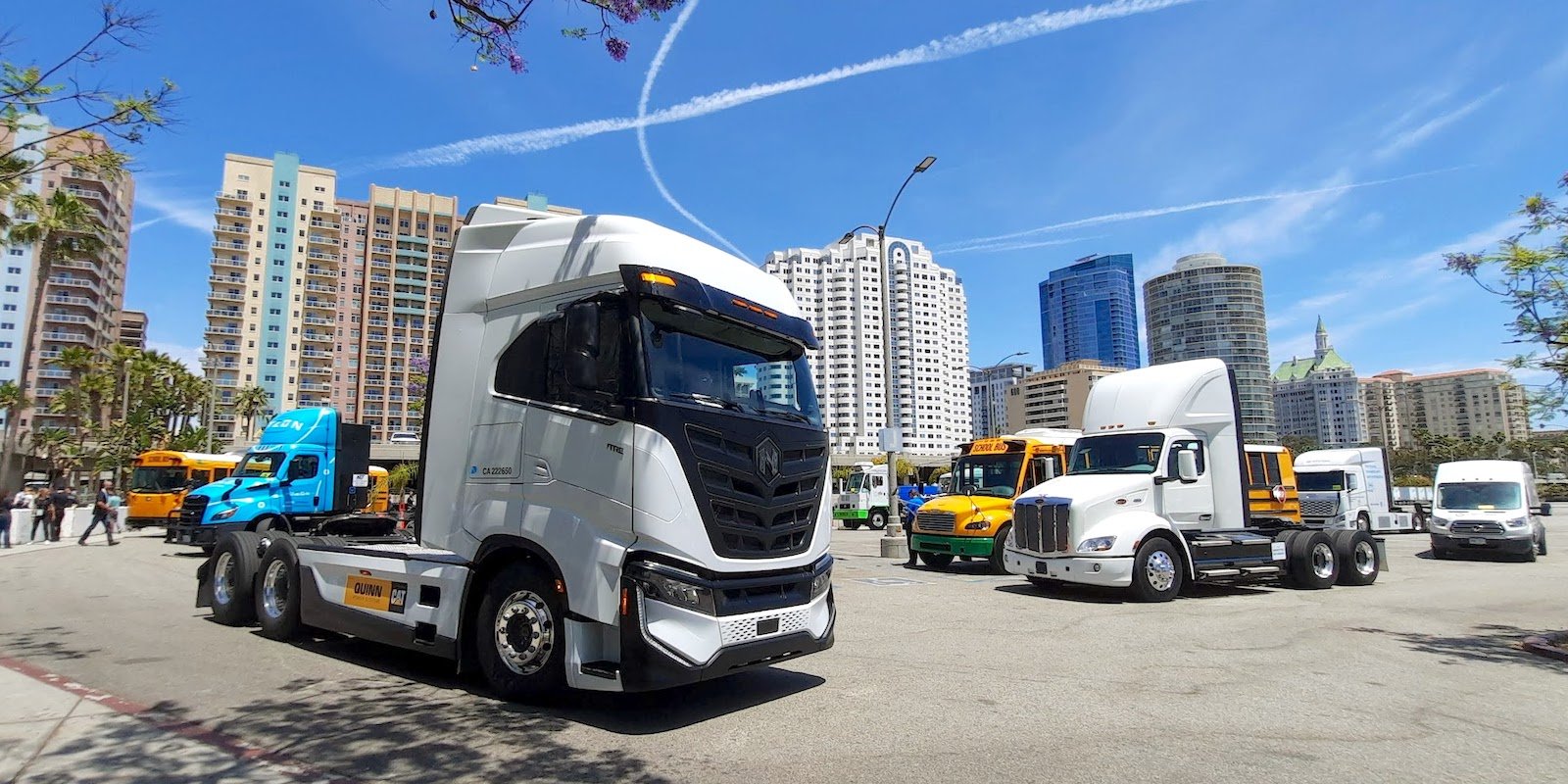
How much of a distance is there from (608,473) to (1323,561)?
45.1 feet

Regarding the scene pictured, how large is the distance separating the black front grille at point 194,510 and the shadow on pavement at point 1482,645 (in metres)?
22.8

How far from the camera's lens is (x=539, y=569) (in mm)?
5477

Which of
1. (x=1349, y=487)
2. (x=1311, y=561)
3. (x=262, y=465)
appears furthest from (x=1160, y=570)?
(x=1349, y=487)

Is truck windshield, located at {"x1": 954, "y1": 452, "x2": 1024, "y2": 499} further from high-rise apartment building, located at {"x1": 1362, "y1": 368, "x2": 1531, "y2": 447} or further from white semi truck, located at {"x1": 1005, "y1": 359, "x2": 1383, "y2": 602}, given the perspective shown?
high-rise apartment building, located at {"x1": 1362, "y1": 368, "x2": 1531, "y2": 447}

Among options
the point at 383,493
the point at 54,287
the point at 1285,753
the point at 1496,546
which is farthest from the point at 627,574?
the point at 54,287

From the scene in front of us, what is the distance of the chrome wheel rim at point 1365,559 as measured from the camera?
13969 millimetres

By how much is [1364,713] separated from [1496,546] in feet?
62.2

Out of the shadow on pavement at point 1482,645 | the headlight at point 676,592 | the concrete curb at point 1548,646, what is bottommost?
the shadow on pavement at point 1482,645

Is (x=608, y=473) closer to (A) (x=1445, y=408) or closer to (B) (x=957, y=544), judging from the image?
(B) (x=957, y=544)

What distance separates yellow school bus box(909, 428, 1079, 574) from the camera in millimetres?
15086

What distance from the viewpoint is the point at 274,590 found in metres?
8.30

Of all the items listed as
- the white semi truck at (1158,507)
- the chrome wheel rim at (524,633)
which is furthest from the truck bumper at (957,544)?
the chrome wheel rim at (524,633)

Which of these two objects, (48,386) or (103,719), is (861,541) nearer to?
(103,719)

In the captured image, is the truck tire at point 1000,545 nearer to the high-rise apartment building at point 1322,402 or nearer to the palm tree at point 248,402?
the palm tree at point 248,402
